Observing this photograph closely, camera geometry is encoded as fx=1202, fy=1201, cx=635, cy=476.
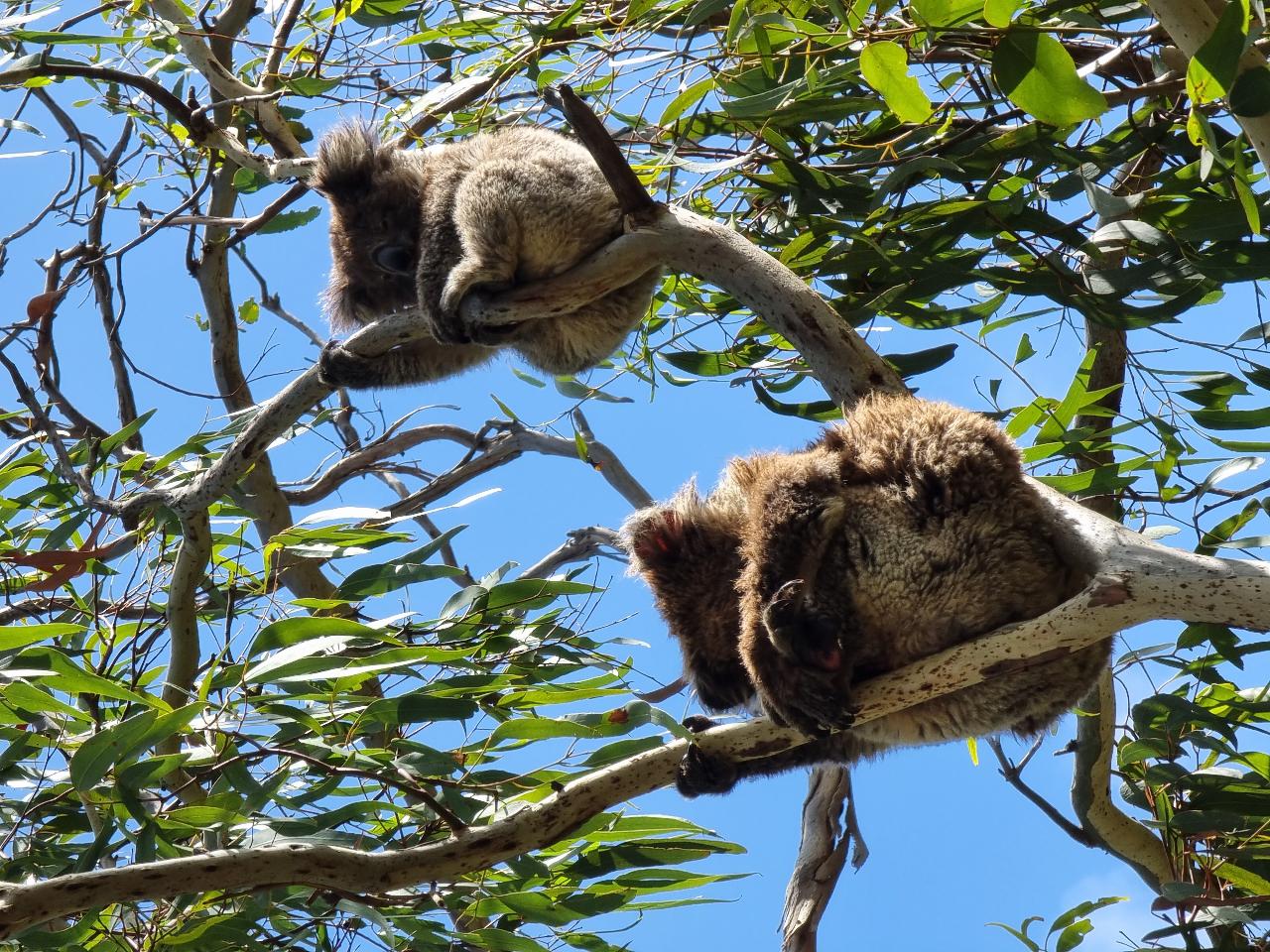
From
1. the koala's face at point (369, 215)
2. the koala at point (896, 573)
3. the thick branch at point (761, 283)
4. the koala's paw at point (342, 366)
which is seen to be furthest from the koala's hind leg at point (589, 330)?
the koala at point (896, 573)

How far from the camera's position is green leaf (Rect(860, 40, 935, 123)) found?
1.68 m

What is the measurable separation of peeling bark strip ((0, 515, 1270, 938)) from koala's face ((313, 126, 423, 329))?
2.13 meters

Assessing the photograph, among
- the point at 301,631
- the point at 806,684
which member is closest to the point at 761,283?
the point at 806,684

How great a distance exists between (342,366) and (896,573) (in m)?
1.68

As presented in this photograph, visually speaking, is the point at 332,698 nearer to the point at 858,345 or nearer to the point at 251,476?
the point at 858,345

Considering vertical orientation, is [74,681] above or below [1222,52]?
below

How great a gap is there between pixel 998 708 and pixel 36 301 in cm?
240

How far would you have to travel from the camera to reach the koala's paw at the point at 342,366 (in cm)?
290

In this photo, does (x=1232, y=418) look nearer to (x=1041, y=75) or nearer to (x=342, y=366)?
(x=1041, y=75)

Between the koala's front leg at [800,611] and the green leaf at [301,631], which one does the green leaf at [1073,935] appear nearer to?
the koala's front leg at [800,611]

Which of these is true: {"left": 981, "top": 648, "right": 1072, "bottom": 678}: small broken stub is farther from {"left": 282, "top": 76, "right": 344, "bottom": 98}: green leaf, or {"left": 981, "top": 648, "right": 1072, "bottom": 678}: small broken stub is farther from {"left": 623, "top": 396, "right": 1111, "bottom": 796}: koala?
{"left": 282, "top": 76, "right": 344, "bottom": 98}: green leaf

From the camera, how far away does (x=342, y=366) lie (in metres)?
2.97

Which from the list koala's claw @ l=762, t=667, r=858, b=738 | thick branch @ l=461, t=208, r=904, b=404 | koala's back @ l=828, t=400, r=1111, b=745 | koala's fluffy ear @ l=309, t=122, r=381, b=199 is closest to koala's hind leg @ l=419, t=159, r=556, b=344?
koala's fluffy ear @ l=309, t=122, r=381, b=199

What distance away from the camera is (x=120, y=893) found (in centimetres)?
160
